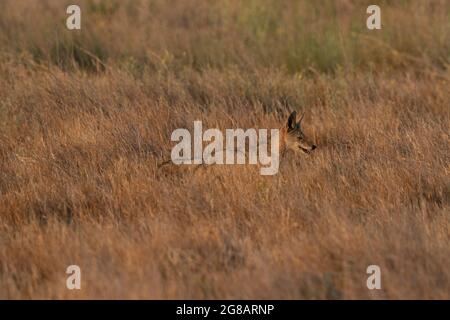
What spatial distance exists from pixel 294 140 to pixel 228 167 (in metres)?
0.77

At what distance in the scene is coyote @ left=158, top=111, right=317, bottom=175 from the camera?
666 cm

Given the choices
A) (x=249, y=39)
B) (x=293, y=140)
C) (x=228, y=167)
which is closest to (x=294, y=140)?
(x=293, y=140)

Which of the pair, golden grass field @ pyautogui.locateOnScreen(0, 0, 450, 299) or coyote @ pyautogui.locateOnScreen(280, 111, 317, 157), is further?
coyote @ pyautogui.locateOnScreen(280, 111, 317, 157)

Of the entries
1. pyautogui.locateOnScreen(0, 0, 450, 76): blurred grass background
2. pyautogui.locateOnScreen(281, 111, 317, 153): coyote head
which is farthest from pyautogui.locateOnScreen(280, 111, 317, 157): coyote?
pyautogui.locateOnScreen(0, 0, 450, 76): blurred grass background

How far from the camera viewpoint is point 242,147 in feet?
23.0

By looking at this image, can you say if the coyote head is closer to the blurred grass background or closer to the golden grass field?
the golden grass field

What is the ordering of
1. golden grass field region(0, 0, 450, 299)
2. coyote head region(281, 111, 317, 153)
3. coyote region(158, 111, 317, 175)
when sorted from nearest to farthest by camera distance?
golden grass field region(0, 0, 450, 299)
coyote region(158, 111, 317, 175)
coyote head region(281, 111, 317, 153)

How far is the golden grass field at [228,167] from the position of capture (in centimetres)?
496

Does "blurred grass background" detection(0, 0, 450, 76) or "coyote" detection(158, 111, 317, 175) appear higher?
"blurred grass background" detection(0, 0, 450, 76)

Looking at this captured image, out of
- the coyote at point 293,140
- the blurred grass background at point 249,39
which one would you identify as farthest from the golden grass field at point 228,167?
the coyote at point 293,140

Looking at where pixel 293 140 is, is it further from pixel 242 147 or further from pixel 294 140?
pixel 242 147

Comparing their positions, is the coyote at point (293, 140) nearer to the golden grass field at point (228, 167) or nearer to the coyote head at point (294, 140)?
the coyote head at point (294, 140)

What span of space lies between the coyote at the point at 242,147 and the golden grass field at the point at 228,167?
0.12 meters

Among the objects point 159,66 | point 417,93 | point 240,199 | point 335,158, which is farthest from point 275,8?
point 240,199
